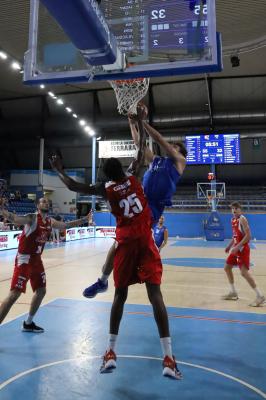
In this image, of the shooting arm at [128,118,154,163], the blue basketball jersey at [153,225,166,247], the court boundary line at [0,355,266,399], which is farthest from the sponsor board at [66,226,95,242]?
the shooting arm at [128,118,154,163]

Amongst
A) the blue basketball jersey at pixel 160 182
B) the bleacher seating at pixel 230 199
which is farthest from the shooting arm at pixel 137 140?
the bleacher seating at pixel 230 199

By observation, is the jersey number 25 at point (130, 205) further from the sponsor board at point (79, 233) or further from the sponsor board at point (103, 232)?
the sponsor board at point (103, 232)

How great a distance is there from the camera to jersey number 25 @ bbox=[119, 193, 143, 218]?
10.6 feet

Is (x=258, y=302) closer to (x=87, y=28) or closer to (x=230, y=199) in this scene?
(x=87, y=28)

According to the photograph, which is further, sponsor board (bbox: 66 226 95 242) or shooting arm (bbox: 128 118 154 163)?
sponsor board (bbox: 66 226 95 242)

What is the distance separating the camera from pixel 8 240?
1549 centimetres

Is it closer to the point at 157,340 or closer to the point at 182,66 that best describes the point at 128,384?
the point at 157,340

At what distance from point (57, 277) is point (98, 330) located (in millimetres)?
4410

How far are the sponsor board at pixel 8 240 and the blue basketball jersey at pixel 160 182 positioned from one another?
41.5 ft

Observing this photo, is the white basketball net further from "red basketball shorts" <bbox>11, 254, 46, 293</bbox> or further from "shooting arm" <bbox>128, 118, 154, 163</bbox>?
"red basketball shorts" <bbox>11, 254, 46, 293</bbox>

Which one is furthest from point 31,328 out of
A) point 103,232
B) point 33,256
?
point 103,232

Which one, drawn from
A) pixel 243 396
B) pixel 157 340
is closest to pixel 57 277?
Answer: pixel 157 340

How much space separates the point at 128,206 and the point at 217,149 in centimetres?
1946

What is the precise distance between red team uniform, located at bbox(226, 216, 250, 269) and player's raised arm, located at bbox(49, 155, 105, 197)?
4399mm
